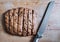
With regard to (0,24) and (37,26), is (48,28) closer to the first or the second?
(37,26)

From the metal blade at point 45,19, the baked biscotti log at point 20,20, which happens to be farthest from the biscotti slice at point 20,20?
the metal blade at point 45,19

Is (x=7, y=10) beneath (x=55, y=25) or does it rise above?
above

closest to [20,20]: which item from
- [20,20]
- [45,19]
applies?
[20,20]

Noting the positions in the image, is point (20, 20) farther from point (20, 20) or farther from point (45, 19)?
point (45, 19)

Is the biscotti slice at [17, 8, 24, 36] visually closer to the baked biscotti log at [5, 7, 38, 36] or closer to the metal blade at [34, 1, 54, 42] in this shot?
the baked biscotti log at [5, 7, 38, 36]

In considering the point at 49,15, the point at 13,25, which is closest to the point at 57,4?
the point at 49,15

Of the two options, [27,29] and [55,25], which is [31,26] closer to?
[27,29]

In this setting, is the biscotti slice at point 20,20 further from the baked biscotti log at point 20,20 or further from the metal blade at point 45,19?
the metal blade at point 45,19

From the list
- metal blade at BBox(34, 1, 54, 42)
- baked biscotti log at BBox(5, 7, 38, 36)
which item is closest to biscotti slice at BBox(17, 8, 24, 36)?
baked biscotti log at BBox(5, 7, 38, 36)
